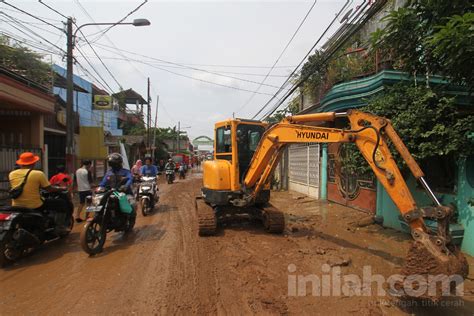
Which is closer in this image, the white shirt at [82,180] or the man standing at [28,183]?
the man standing at [28,183]

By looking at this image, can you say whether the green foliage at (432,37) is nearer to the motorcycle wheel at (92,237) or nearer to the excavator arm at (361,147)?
the excavator arm at (361,147)

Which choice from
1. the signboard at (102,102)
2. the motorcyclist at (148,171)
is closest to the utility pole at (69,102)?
the motorcyclist at (148,171)

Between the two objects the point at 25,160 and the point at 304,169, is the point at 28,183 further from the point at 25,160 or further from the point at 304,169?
the point at 304,169

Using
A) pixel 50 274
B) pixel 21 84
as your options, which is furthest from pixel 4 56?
pixel 50 274

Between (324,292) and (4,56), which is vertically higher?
(4,56)

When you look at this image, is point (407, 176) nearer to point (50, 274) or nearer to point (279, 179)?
point (50, 274)

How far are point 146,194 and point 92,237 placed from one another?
386cm

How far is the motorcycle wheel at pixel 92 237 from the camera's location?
17.2 feet

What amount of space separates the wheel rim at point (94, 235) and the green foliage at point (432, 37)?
20.0ft

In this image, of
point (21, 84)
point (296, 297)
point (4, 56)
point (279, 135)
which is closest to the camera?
point (296, 297)

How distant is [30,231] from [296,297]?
442cm

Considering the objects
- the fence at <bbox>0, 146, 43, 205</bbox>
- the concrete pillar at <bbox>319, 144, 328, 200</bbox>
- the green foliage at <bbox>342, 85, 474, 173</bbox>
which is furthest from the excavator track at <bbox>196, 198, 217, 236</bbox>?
the fence at <bbox>0, 146, 43, 205</bbox>

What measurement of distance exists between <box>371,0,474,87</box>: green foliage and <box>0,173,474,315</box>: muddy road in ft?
10.5

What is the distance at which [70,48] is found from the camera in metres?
10.5
